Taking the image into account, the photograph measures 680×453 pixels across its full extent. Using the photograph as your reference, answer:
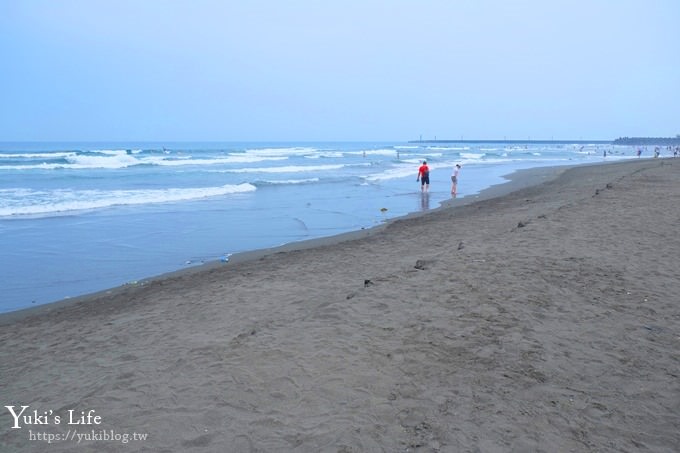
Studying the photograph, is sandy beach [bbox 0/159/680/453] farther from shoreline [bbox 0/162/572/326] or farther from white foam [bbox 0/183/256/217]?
white foam [bbox 0/183/256/217]

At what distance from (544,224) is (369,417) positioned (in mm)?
8061

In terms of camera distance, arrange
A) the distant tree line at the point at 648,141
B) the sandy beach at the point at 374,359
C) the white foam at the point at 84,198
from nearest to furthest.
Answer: the sandy beach at the point at 374,359 → the white foam at the point at 84,198 → the distant tree line at the point at 648,141

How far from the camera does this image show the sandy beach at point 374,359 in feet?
11.5

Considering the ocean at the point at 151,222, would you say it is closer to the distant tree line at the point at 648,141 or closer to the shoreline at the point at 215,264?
the shoreline at the point at 215,264

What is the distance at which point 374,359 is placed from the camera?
452 centimetres

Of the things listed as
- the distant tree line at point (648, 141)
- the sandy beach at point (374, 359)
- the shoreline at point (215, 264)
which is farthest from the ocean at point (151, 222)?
the distant tree line at point (648, 141)

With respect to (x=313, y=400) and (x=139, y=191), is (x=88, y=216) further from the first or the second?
(x=313, y=400)

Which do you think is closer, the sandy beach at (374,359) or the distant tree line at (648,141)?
the sandy beach at (374,359)

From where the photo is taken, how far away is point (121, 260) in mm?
10492

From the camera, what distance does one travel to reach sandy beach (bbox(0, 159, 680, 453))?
138 inches

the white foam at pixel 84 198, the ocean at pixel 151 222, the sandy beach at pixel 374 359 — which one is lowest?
the ocean at pixel 151 222

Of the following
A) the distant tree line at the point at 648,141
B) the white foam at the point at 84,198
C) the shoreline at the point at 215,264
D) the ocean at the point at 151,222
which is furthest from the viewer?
the distant tree line at the point at 648,141

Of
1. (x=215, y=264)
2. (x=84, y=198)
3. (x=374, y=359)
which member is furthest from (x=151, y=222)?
(x=374, y=359)

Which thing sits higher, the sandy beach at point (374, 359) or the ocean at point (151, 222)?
the sandy beach at point (374, 359)
